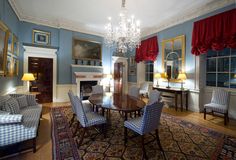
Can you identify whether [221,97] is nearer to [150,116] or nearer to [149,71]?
[150,116]

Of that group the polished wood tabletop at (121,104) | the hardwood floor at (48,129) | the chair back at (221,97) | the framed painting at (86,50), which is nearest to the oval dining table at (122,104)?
the polished wood tabletop at (121,104)

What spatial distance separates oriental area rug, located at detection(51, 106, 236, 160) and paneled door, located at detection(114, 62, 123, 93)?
4205 mm

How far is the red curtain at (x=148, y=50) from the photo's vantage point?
5680mm

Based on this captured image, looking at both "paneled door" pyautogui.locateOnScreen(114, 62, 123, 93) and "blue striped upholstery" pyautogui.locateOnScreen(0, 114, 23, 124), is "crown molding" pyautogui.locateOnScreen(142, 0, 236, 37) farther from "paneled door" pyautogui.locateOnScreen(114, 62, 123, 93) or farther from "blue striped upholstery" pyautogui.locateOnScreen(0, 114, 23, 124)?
"blue striped upholstery" pyautogui.locateOnScreen(0, 114, 23, 124)

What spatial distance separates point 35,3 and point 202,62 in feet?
18.8

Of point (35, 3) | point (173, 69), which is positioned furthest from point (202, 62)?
point (35, 3)

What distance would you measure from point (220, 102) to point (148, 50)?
3.50 meters

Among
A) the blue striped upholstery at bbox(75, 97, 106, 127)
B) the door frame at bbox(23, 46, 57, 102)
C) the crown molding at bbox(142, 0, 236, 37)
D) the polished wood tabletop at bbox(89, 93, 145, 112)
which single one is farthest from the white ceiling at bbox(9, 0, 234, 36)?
the blue striped upholstery at bbox(75, 97, 106, 127)

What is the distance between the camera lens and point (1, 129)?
177cm

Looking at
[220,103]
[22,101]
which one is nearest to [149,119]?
[220,103]

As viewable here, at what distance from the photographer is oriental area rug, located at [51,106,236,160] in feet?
6.42

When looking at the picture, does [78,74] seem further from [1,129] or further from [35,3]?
[1,129]

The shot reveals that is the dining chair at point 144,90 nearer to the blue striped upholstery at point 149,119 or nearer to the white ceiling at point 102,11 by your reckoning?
the white ceiling at point 102,11

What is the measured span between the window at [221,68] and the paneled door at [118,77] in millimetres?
4069
